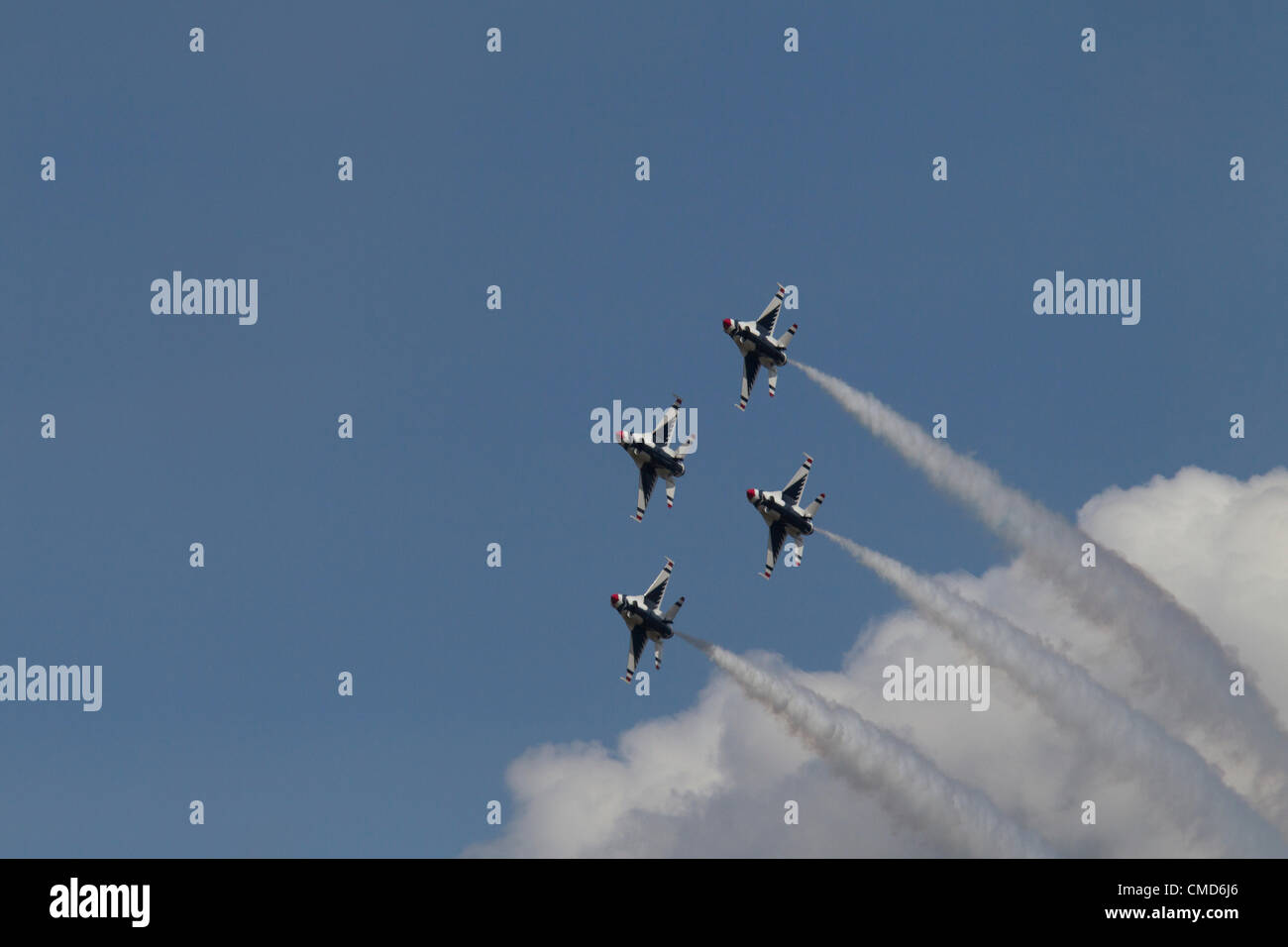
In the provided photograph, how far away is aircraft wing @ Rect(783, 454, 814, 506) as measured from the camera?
15838 centimetres

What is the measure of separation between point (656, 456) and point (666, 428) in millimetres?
2986

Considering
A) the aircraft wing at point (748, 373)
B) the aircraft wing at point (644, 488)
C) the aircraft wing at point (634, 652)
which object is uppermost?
the aircraft wing at point (748, 373)

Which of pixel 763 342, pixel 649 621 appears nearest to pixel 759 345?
pixel 763 342

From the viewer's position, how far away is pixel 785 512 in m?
158

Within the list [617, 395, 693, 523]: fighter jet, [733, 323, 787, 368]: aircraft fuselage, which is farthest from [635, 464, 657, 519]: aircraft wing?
[733, 323, 787, 368]: aircraft fuselage

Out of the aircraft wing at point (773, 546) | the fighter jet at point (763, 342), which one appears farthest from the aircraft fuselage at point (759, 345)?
the aircraft wing at point (773, 546)

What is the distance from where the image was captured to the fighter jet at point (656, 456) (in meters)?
159

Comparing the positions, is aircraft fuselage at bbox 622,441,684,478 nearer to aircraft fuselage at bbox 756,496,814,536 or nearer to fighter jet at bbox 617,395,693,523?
fighter jet at bbox 617,395,693,523

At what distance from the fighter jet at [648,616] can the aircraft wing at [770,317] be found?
20.9m

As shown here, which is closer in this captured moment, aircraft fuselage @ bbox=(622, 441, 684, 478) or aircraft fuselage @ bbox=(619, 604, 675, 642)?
aircraft fuselage @ bbox=(619, 604, 675, 642)

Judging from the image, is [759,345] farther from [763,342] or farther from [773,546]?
[773,546]

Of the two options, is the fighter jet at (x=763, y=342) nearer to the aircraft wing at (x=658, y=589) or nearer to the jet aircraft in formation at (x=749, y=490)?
the jet aircraft in formation at (x=749, y=490)
